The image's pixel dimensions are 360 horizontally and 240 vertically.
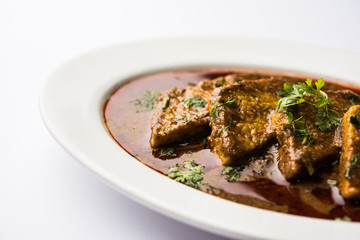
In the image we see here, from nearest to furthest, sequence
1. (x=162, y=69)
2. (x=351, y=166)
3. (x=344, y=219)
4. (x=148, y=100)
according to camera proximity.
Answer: (x=344, y=219)
(x=351, y=166)
(x=148, y=100)
(x=162, y=69)

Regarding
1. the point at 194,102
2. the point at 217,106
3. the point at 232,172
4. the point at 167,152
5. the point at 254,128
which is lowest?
the point at 232,172

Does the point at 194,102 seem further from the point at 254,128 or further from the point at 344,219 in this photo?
the point at 344,219

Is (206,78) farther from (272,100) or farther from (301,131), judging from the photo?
(301,131)

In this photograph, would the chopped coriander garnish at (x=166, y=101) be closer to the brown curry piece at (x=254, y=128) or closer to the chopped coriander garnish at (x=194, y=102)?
the brown curry piece at (x=254, y=128)

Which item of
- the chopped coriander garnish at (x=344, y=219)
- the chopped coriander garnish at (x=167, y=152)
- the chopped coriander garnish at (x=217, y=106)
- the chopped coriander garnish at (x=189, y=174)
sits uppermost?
the chopped coriander garnish at (x=217, y=106)

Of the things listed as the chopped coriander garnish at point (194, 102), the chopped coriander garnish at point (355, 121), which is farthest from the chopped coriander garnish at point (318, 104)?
the chopped coriander garnish at point (194, 102)

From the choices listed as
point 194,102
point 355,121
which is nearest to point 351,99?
point 355,121

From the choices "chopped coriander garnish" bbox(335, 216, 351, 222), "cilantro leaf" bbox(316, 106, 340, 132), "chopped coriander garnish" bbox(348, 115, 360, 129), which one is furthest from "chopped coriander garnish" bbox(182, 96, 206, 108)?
"chopped coriander garnish" bbox(335, 216, 351, 222)
